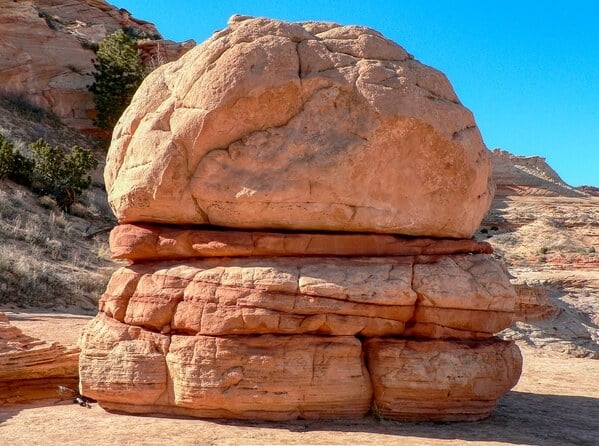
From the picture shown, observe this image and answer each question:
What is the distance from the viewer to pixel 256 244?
734 centimetres

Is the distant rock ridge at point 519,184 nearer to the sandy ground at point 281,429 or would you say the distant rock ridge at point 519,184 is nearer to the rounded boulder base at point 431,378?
the sandy ground at point 281,429

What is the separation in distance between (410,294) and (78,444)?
3.58m

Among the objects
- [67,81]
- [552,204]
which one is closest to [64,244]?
[67,81]

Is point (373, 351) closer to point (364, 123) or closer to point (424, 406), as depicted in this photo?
point (424, 406)

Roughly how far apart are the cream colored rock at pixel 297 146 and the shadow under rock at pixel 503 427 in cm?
207

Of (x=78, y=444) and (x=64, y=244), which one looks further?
(x=64, y=244)

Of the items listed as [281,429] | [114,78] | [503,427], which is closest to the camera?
[281,429]

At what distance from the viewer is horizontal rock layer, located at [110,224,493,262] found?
24.1 feet

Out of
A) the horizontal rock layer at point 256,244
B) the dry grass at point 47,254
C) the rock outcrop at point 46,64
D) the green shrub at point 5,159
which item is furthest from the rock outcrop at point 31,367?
the rock outcrop at point 46,64

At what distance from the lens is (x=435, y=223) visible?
25.2 ft

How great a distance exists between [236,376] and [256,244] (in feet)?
4.66

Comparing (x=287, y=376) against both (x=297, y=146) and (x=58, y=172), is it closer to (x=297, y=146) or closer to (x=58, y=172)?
(x=297, y=146)

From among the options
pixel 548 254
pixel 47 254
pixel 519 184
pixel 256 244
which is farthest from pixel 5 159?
pixel 519 184

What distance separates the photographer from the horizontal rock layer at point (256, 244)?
7.34 metres
